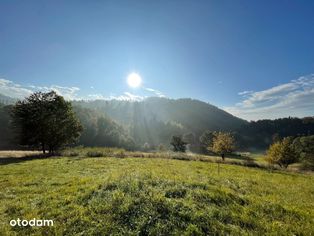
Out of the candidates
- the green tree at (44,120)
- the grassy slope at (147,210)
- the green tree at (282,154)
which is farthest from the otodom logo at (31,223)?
the green tree at (282,154)

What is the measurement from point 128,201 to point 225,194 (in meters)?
5.60

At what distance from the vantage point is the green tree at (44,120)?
4203cm

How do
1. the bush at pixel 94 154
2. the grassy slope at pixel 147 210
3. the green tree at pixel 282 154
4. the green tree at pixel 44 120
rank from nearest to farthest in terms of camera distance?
the grassy slope at pixel 147 210 → the bush at pixel 94 154 → the green tree at pixel 44 120 → the green tree at pixel 282 154

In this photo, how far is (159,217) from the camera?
8742mm

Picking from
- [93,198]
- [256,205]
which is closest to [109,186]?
[93,198]

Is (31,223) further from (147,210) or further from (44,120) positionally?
(44,120)

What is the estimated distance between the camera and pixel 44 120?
42.7 meters

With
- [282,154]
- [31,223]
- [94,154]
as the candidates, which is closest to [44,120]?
[94,154]

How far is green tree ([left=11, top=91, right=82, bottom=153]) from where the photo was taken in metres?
42.0

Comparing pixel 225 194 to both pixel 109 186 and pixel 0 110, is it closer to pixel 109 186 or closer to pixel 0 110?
pixel 109 186

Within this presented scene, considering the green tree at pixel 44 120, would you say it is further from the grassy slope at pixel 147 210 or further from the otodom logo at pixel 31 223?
the otodom logo at pixel 31 223

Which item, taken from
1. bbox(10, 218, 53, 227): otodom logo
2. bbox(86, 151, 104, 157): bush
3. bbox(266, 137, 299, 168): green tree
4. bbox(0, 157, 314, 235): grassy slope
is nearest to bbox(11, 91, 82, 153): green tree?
bbox(86, 151, 104, 157): bush

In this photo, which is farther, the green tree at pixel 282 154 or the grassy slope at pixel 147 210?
the green tree at pixel 282 154

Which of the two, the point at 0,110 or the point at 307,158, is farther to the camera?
the point at 0,110
